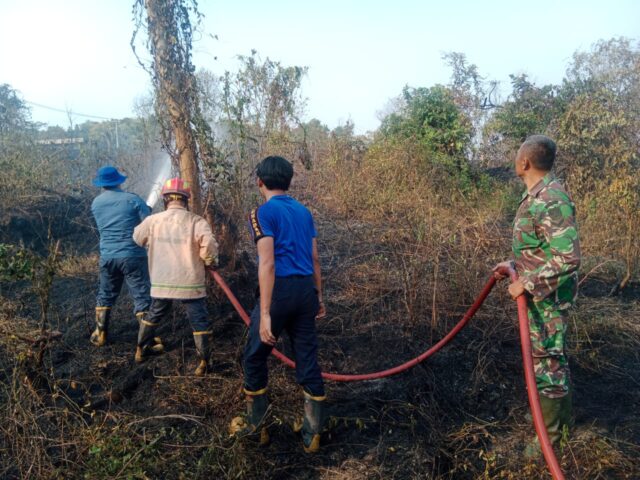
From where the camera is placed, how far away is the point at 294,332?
3.25m

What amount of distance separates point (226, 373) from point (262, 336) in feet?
4.61

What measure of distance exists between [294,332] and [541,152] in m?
1.95

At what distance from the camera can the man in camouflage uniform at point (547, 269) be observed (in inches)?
111

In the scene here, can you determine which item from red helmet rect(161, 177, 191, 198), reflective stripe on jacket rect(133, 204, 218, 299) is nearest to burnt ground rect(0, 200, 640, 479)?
reflective stripe on jacket rect(133, 204, 218, 299)

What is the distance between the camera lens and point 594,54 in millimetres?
16141

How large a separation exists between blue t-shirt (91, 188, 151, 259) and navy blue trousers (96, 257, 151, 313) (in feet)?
0.23

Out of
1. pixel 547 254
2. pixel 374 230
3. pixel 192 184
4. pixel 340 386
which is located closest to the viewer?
pixel 547 254

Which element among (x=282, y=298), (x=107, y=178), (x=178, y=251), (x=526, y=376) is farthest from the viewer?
(x=107, y=178)

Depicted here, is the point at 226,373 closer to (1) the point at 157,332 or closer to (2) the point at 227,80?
(1) the point at 157,332

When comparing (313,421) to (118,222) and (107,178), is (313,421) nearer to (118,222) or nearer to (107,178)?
(118,222)

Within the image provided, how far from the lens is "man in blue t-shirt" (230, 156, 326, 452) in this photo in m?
3.00

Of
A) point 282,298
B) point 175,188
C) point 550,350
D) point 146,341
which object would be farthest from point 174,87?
point 550,350

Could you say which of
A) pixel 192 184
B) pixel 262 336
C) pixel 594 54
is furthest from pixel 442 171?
pixel 594 54

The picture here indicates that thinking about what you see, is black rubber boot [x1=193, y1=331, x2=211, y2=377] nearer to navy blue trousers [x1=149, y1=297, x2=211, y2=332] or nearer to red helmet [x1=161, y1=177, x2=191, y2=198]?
navy blue trousers [x1=149, y1=297, x2=211, y2=332]
